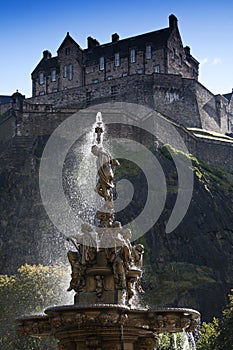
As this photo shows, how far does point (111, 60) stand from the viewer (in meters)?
81.8

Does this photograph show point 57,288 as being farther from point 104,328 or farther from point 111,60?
point 111,60

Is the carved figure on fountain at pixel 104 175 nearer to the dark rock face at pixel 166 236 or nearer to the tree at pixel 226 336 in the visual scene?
the tree at pixel 226 336

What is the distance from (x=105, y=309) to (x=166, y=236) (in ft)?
147

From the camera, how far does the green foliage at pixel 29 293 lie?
125ft

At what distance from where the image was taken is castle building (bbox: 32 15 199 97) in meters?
79.2

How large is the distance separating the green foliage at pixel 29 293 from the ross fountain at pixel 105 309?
22477 millimetres

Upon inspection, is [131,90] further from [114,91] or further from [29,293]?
[29,293]

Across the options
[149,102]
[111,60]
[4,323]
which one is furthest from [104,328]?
[111,60]

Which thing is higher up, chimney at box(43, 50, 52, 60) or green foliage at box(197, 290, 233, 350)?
chimney at box(43, 50, 52, 60)

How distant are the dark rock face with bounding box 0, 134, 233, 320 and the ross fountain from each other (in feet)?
108

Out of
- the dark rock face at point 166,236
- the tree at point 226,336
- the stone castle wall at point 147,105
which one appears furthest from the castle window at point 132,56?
the tree at point 226,336

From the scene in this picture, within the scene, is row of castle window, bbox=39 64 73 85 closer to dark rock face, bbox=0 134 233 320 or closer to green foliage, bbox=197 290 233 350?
dark rock face, bbox=0 134 233 320

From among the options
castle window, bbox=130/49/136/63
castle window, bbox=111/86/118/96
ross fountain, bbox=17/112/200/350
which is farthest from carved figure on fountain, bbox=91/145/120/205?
castle window, bbox=130/49/136/63

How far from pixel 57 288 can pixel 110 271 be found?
26099 mm
